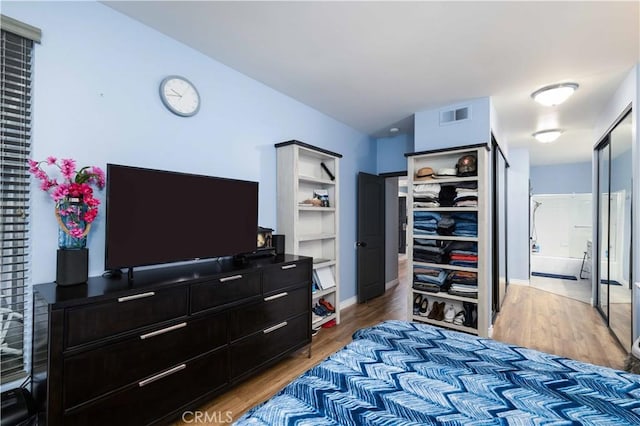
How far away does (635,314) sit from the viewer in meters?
2.65

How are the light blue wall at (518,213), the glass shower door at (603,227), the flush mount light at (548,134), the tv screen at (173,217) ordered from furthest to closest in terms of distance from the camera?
the light blue wall at (518,213)
the flush mount light at (548,134)
the glass shower door at (603,227)
the tv screen at (173,217)

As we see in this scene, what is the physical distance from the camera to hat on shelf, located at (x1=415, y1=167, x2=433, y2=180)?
359 centimetres

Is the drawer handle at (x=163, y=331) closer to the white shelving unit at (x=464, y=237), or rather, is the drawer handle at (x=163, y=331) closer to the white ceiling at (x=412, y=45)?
the white ceiling at (x=412, y=45)

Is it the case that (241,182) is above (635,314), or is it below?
above

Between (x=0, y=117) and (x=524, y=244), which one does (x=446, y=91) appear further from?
(x=524, y=244)

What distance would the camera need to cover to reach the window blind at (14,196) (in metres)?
1.58

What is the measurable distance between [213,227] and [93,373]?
1113mm

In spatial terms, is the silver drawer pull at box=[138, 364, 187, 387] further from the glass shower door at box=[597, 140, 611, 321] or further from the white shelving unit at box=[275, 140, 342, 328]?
the glass shower door at box=[597, 140, 611, 321]

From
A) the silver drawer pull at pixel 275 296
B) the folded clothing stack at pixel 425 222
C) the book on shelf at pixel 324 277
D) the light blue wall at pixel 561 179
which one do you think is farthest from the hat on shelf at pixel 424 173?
the light blue wall at pixel 561 179

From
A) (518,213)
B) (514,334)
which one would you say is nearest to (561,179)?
(518,213)

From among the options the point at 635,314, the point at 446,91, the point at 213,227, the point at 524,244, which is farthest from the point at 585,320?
the point at 213,227

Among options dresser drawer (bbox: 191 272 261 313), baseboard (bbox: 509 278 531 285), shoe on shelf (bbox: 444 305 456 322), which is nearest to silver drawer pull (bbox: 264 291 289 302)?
dresser drawer (bbox: 191 272 261 313)

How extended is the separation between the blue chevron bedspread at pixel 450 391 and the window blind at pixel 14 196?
1.48 metres

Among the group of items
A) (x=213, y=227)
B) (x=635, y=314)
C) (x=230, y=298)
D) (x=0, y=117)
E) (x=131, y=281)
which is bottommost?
(x=635, y=314)
